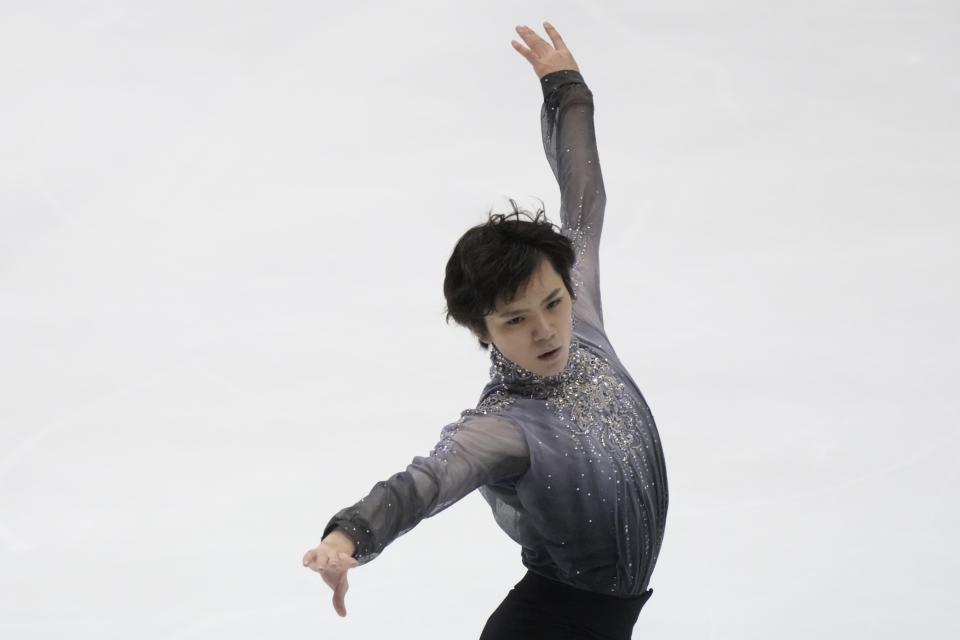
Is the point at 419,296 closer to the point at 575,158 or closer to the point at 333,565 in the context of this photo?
the point at 575,158

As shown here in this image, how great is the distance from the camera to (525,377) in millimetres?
2662

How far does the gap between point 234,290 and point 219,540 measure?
5.19 ft

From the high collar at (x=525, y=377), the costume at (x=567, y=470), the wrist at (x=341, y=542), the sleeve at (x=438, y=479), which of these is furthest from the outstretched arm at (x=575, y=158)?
the wrist at (x=341, y=542)

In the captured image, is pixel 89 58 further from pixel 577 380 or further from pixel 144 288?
pixel 577 380

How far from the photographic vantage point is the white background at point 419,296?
4.22 metres

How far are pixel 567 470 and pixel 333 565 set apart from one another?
57 centimetres

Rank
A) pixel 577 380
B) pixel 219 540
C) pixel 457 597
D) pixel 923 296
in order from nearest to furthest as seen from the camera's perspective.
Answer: pixel 577 380
pixel 457 597
pixel 219 540
pixel 923 296

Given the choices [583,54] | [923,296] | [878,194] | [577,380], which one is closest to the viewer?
[577,380]

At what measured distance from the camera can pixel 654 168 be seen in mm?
6410

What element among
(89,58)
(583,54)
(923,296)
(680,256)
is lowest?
(923,296)

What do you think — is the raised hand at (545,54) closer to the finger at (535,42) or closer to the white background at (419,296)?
the finger at (535,42)

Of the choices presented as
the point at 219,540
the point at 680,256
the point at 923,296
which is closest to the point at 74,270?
the point at 219,540

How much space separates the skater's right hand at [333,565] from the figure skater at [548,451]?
24 cm

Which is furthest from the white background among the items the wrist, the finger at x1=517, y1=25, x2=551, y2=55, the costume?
the wrist
